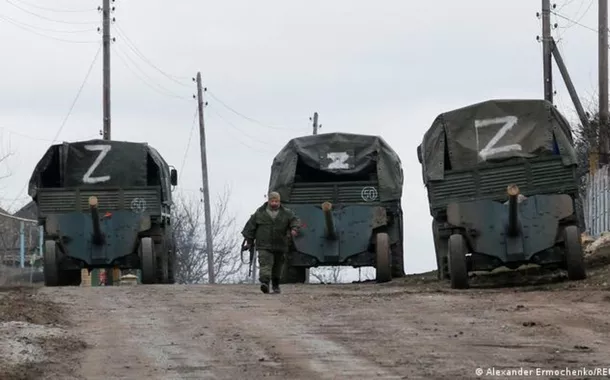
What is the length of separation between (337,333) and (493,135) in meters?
9.91

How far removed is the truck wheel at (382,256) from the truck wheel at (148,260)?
424 cm

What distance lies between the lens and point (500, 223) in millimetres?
22656

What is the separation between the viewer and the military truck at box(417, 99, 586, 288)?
22.6 meters

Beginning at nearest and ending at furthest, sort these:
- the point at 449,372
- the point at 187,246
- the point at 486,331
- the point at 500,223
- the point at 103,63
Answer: the point at 449,372 < the point at 486,331 < the point at 500,223 < the point at 103,63 < the point at 187,246

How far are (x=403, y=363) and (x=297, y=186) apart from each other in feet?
52.4

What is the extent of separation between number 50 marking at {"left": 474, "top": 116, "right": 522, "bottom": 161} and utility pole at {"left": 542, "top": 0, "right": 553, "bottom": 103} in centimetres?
1773

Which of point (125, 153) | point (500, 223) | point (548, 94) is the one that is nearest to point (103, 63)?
point (548, 94)

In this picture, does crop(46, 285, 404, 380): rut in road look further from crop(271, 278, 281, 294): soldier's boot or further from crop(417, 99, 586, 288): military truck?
crop(417, 99, 586, 288): military truck

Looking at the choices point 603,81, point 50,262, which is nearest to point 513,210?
point 50,262

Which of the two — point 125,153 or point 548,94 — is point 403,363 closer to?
point 125,153

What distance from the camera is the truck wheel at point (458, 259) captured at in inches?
883

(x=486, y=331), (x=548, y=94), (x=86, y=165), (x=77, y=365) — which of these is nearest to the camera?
(x=77, y=365)

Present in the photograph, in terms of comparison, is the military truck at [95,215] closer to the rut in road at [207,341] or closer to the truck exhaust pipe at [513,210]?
the rut in road at [207,341]

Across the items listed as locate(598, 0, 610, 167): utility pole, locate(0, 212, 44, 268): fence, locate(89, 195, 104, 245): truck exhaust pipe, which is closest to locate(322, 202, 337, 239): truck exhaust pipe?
locate(89, 195, 104, 245): truck exhaust pipe
